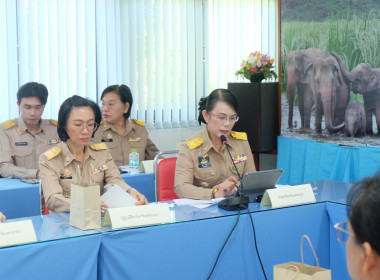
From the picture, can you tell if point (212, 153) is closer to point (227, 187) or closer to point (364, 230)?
point (227, 187)

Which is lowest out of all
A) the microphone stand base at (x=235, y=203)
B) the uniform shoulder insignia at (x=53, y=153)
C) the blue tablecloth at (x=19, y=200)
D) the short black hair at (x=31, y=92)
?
the blue tablecloth at (x=19, y=200)

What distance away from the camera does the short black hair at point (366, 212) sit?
1.00 metres

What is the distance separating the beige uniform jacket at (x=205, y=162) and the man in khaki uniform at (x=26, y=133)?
1.71 m

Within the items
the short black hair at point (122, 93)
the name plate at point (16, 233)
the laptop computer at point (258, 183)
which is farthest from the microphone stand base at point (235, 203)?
the short black hair at point (122, 93)

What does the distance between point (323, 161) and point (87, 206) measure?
3.49m

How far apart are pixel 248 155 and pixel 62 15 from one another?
2888mm

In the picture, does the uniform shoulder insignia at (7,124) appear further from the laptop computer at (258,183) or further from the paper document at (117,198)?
the laptop computer at (258,183)

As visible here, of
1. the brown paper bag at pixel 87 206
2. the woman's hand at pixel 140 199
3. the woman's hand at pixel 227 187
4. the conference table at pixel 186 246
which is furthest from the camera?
the woman's hand at pixel 227 187

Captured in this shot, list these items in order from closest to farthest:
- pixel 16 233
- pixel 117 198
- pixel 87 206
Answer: pixel 16 233, pixel 87 206, pixel 117 198

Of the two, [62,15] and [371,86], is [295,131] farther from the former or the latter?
[62,15]

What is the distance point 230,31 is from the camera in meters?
6.56

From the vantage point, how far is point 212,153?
11.0 ft

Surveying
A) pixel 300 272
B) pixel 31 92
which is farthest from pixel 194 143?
pixel 31 92

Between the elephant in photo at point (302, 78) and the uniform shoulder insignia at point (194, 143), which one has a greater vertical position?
the elephant in photo at point (302, 78)
